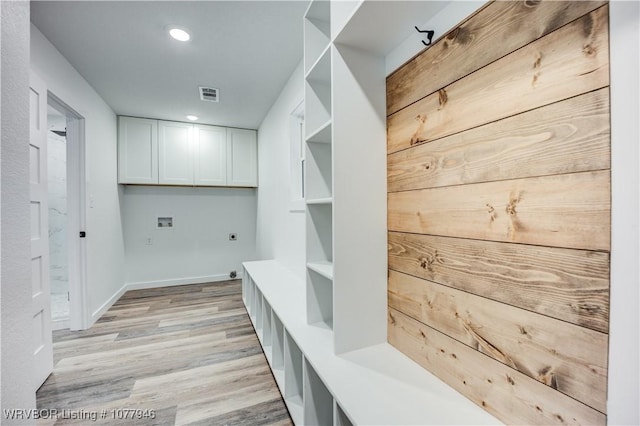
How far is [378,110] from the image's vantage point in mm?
1326

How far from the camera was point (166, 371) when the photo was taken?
1989 mm

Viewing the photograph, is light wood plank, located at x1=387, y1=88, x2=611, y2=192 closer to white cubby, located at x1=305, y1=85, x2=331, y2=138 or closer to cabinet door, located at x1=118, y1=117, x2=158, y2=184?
white cubby, located at x1=305, y1=85, x2=331, y2=138

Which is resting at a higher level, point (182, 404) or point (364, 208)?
point (364, 208)

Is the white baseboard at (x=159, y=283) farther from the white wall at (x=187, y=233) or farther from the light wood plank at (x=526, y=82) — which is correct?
the light wood plank at (x=526, y=82)

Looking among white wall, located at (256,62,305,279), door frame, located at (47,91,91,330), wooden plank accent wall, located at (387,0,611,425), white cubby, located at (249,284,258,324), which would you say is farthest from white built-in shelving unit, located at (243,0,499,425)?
door frame, located at (47,91,91,330)

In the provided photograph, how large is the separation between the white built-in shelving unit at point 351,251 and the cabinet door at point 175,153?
306cm

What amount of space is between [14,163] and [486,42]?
154cm

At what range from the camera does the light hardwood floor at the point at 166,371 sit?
160 cm

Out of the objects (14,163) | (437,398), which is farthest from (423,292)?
(14,163)

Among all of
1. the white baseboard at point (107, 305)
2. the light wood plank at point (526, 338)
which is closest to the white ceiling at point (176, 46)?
the light wood plank at point (526, 338)

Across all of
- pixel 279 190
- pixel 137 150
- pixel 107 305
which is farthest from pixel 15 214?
pixel 137 150

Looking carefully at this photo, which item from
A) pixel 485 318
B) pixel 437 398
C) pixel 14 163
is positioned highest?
pixel 14 163

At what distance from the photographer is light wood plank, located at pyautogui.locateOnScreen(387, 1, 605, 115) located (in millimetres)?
719

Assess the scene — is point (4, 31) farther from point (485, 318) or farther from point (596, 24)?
point (485, 318)
